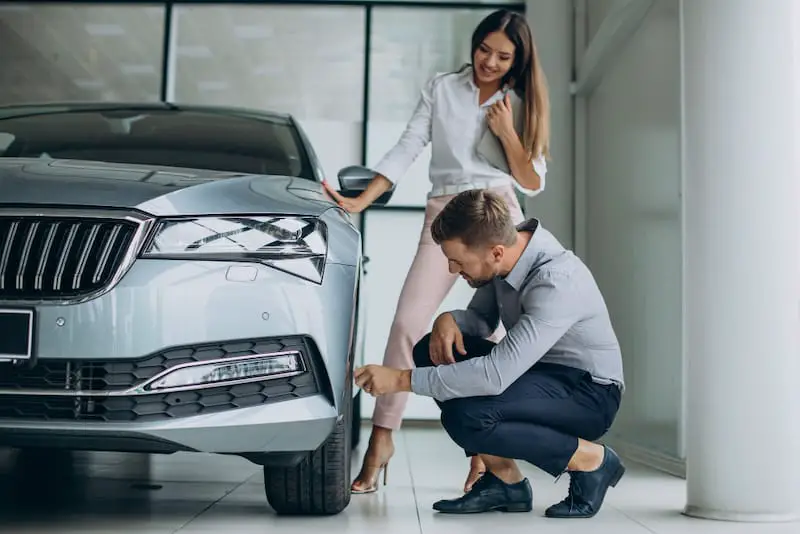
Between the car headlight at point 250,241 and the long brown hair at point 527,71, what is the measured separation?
1.04 meters

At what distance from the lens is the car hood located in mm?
1996

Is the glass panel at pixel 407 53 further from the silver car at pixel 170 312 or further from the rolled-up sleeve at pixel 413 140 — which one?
the silver car at pixel 170 312

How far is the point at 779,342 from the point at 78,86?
5256 mm

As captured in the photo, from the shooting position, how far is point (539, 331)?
2.26 m

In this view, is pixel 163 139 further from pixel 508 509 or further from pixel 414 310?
pixel 508 509

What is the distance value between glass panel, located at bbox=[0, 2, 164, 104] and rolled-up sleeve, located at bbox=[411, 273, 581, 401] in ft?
15.6

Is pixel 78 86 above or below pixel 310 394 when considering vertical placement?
above

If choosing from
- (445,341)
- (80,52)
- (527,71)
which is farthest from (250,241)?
(80,52)

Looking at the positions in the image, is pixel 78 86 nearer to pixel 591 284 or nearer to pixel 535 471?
pixel 535 471

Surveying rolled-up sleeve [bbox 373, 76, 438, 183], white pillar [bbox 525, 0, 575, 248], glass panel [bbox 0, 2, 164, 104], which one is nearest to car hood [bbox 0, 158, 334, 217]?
rolled-up sleeve [bbox 373, 76, 438, 183]

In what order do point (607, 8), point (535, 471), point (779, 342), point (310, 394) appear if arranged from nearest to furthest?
point (310, 394) < point (779, 342) < point (535, 471) < point (607, 8)

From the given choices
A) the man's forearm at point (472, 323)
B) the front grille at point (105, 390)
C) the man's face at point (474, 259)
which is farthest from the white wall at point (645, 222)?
the front grille at point (105, 390)

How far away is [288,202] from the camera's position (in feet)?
7.10

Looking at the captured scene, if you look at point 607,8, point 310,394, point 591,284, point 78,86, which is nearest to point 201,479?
point 310,394
